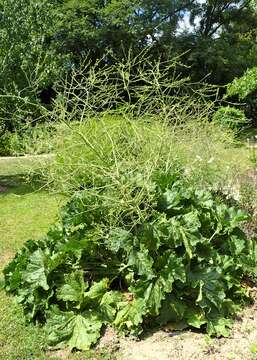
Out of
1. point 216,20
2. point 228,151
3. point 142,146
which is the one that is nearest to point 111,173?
point 142,146

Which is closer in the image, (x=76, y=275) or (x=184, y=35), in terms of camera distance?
(x=76, y=275)

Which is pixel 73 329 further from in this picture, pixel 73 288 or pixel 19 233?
pixel 19 233

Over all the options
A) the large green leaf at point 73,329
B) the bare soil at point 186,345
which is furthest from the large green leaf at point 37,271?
the bare soil at point 186,345

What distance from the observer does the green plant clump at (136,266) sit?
387 cm

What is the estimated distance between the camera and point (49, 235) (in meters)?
4.65

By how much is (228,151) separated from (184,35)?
2054 centimetres

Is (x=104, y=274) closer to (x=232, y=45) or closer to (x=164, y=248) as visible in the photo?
(x=164, y=248)

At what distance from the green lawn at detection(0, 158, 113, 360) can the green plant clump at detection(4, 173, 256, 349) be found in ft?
0.40

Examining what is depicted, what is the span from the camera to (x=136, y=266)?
3986 millimetres

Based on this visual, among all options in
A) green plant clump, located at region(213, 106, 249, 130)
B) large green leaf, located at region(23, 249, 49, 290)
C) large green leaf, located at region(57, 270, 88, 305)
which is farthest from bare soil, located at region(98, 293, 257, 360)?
green plant clump, located at region(213, 106, 249, 130)

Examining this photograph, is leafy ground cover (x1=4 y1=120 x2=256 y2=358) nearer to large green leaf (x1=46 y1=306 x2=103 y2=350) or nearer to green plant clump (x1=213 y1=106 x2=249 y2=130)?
large green leaf (x1=46 y1=306 x2=103 y2=350)

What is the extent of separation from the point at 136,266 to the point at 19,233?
11.9ft

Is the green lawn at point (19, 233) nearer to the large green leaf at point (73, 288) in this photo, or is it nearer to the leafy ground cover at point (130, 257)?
the leafy ground cover at point (130, 257)

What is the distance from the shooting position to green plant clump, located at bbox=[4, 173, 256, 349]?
3.87 meters
